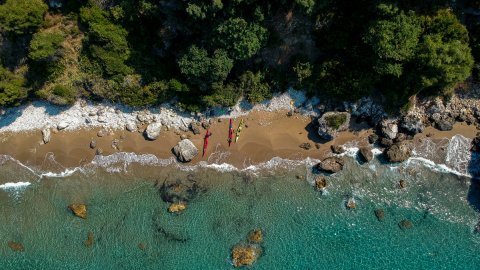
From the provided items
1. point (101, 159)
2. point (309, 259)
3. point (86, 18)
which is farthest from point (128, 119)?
point (309, 259)

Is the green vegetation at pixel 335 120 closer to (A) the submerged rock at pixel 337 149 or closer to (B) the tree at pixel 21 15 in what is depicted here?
(A) the submerged rock at pixel 337 149

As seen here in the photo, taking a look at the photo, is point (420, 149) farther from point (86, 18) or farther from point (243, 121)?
point (86, 18)

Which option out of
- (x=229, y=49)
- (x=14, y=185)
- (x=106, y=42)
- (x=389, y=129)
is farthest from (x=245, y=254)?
(x=14, y=185)

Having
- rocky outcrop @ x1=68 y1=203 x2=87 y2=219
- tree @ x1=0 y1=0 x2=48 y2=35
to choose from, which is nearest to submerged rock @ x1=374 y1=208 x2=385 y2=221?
rocky outcrop @ x1=68 y1=203 x2=87 y2=219

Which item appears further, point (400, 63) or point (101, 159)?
point (101, 159)

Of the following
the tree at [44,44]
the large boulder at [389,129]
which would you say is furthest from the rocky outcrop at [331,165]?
the tree at [44,44]

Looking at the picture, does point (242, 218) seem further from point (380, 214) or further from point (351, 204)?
point (380, 214)

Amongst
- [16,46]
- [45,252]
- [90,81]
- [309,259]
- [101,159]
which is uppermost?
[16,46]
